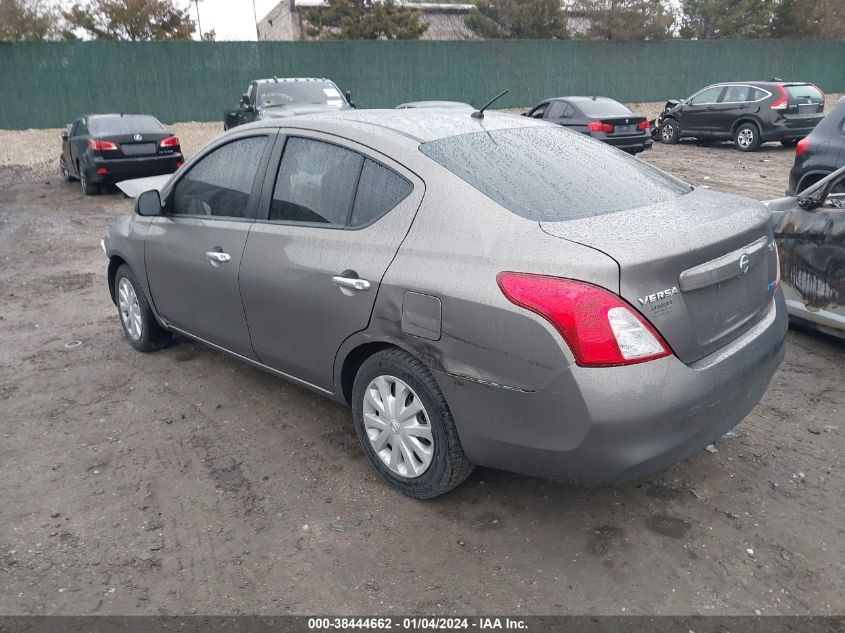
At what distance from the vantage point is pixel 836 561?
284 centimetres

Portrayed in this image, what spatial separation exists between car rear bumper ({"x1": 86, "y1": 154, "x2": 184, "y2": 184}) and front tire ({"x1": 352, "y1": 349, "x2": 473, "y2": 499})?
35.4 feet

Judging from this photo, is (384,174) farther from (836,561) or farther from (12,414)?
(12,414)

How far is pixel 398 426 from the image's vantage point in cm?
325

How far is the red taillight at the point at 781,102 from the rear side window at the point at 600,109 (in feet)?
11.2

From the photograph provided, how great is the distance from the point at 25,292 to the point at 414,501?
219 inches

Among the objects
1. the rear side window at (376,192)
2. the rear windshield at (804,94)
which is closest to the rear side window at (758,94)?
the rear windshield at (804,94)

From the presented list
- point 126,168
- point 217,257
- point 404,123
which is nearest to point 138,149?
point 126,168

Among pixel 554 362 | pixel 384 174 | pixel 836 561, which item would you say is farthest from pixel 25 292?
pixel 836 561

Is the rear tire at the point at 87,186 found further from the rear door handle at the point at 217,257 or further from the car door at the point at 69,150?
the rear door handle at the point at 217,257

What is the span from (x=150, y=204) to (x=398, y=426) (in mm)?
2344

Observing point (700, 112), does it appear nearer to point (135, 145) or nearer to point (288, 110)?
point (288, 110)

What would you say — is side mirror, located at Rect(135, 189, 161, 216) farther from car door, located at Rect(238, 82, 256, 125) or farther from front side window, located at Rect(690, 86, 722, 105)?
front side window, located at Rect(690, 86, 722, 105)

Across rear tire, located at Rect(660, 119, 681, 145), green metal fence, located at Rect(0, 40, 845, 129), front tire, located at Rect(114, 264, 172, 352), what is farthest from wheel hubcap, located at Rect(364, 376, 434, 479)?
green metal fence, located at Rect(0, 40, 845, 129)

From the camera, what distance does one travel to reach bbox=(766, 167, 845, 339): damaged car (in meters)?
4.64
